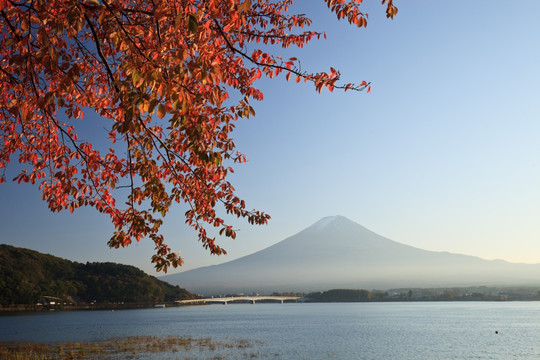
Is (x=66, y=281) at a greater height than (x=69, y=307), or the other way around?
(x=66, y=281)

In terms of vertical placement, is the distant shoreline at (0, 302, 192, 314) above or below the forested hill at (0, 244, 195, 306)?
below

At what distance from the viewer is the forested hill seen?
4668 inches

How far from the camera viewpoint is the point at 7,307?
116625mm

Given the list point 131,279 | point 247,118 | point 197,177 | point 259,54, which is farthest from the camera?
A: point 131,279

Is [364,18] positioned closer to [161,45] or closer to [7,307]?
[161,45]

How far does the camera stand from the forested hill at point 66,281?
119m

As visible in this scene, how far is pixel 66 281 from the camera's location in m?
145

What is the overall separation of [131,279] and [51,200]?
529 ft

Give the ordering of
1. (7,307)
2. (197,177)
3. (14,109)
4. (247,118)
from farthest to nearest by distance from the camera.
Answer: (7,307) < (197,177) < (14,109) < (247,118)

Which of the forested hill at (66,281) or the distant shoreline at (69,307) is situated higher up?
the forested hill at (66,281)

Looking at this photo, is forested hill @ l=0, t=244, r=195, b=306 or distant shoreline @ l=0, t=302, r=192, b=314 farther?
Answer: distant shoreline @ l=0, t=302, r=192, b=314

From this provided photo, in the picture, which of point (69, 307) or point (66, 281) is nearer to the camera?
point (66, 281)

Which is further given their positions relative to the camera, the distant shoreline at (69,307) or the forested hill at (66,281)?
the distant shoreline at (69,307)

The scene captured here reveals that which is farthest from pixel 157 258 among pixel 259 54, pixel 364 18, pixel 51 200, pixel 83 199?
pixel 364 18
